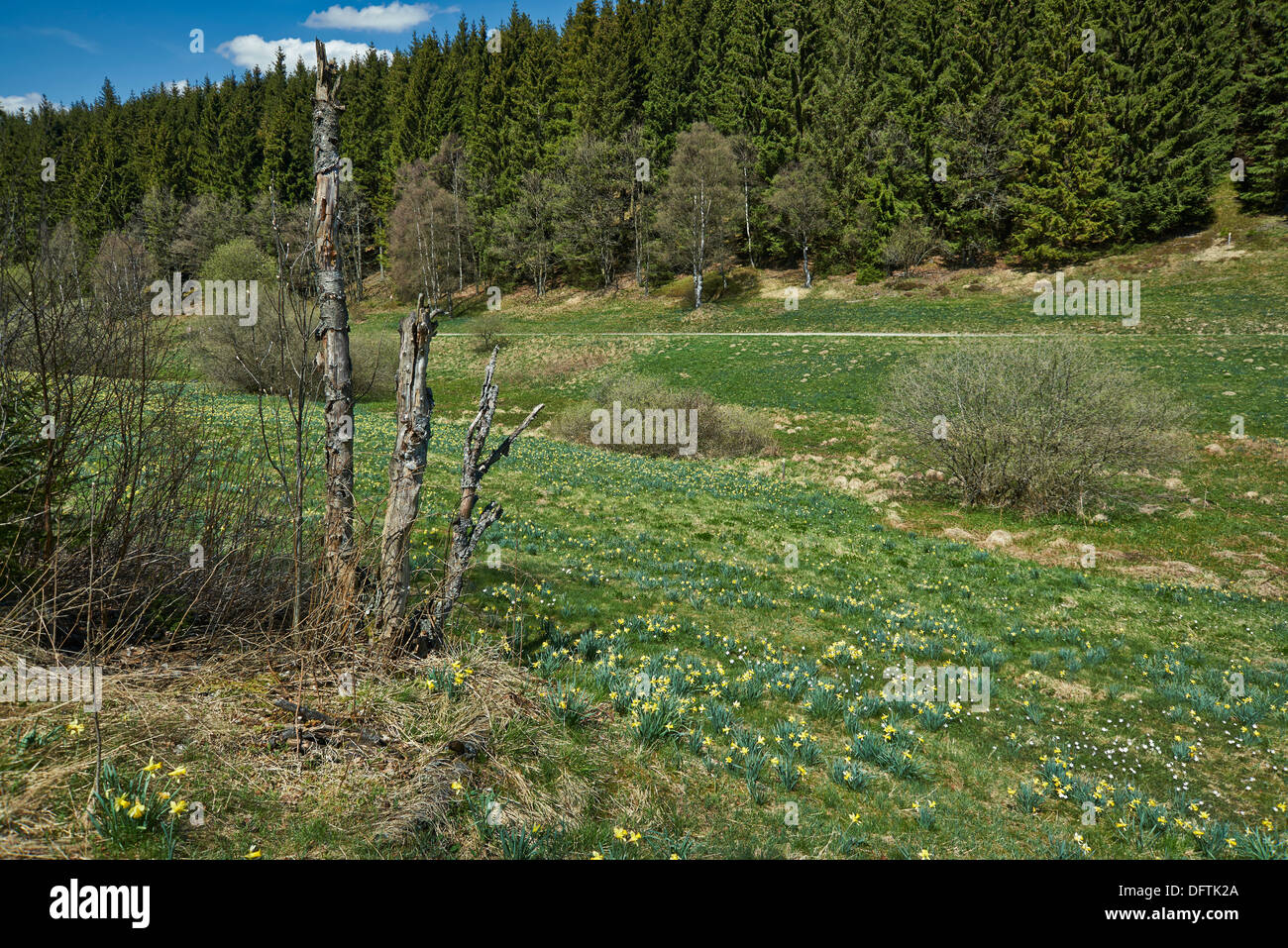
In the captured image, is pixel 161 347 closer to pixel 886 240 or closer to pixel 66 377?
pixel 66 377

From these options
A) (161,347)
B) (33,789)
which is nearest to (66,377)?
(161,347)

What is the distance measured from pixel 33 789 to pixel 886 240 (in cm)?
5311

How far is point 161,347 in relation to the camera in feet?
15.1

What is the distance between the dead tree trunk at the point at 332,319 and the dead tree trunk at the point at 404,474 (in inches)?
11.7

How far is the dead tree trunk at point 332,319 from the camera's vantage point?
14.2ft

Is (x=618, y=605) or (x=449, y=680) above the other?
(x=449, y=680)

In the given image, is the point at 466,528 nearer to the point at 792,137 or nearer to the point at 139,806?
the point at 139,806

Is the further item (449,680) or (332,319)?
(332,319)

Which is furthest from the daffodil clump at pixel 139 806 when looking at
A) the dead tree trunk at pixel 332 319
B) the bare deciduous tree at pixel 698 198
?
the bare deciduous tree at pixel 698 198

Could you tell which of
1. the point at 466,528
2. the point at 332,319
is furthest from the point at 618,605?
the point at 332,319

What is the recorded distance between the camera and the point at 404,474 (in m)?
4.57

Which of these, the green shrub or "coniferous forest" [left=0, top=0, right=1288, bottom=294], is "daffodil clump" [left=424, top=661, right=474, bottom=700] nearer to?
the green shrub

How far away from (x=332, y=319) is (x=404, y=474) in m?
1.23
